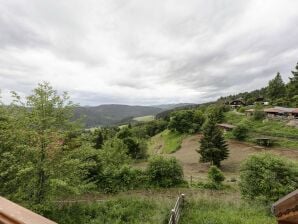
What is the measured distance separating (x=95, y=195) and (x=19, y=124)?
31.9 ft

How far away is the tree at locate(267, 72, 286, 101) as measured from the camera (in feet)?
231

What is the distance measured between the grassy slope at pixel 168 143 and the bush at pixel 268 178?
3522cm

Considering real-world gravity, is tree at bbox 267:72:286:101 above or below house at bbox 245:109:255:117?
above

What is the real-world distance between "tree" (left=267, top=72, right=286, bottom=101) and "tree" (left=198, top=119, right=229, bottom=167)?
1642 inches

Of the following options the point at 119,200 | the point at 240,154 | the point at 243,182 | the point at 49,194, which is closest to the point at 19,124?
the point at 49,194

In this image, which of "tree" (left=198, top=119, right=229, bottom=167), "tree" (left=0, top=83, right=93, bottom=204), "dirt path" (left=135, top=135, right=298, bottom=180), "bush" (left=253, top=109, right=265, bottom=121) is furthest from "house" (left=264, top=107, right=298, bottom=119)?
"tree" (left=0, top=83, right=93, bottom=204)

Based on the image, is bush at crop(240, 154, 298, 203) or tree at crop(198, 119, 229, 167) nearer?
bush at crop(240, 154, 298, 203)

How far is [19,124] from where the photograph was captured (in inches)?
516

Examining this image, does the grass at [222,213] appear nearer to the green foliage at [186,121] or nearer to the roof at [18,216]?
the roof at [18,216]

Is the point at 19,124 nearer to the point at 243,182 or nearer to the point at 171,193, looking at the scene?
the point at 171,193

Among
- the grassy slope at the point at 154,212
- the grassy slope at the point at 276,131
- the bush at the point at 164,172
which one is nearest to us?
the grassy slope at the point at 154,212

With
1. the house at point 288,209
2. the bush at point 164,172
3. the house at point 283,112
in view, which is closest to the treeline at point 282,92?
the house at point 283,112

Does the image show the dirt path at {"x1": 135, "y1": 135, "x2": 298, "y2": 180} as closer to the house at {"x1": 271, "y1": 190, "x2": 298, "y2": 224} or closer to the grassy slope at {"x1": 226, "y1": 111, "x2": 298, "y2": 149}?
the grassy slope at {"x1": 226, "y1": 111, "x2": 298, "y2": 149}

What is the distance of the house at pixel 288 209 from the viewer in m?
2.35
